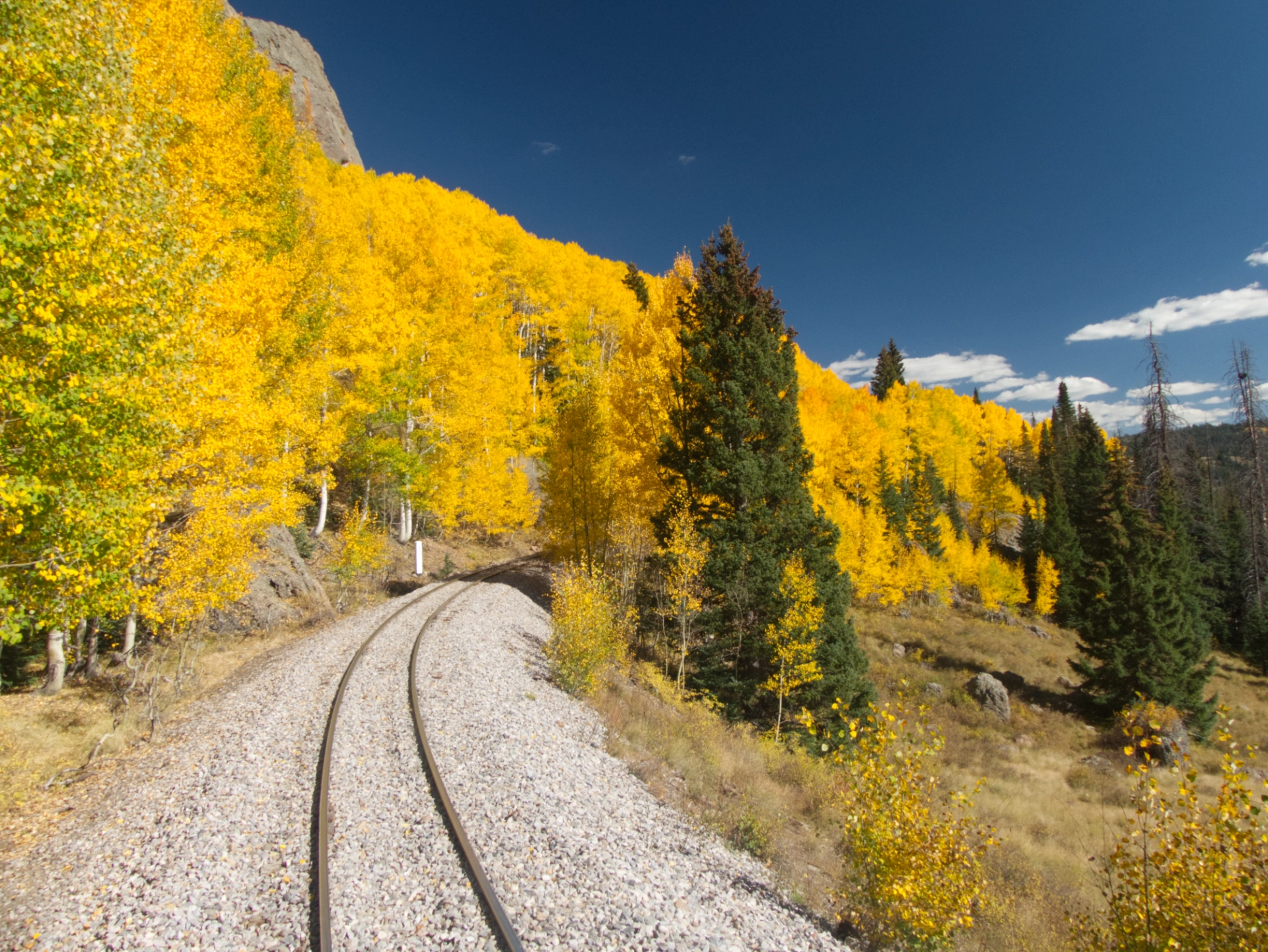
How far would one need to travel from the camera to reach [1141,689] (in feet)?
88.7

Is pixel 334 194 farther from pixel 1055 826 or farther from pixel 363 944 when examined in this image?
pixel 1055 826

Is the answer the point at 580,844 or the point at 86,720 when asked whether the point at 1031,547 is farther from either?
the point at 86,720

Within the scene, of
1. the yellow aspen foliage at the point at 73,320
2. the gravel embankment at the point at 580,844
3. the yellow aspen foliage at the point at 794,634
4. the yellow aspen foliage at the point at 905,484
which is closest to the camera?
the gravel embankment at the point at 580,844

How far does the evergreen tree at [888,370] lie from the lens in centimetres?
6494

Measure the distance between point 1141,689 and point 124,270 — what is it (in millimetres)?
39319

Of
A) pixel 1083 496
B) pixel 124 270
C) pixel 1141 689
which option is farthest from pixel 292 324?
pixel 1083 496

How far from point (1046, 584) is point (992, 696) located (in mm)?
25247

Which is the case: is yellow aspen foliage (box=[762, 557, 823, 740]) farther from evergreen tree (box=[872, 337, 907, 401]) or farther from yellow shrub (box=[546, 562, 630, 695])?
evergreen tree (box=[872, 337, 907, 401])

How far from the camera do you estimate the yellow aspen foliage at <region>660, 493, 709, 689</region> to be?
1571cm

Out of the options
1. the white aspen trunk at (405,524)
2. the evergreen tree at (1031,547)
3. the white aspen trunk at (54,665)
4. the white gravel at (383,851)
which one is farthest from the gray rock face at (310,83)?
the evergreen tree at (1031,547)

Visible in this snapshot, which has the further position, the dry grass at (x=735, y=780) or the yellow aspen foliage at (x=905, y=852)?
the dry grass at (x=735, y=780)

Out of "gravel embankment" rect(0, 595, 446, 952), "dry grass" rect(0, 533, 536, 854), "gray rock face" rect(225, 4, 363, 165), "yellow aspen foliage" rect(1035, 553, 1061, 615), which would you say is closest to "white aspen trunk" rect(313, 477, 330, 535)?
"dry grass" rect(0, 533, 536, 854)

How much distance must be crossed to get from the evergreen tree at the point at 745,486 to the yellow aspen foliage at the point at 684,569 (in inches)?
13.4

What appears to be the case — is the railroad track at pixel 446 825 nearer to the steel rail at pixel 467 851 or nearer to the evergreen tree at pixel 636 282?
the steel rail at pixel 467 851
